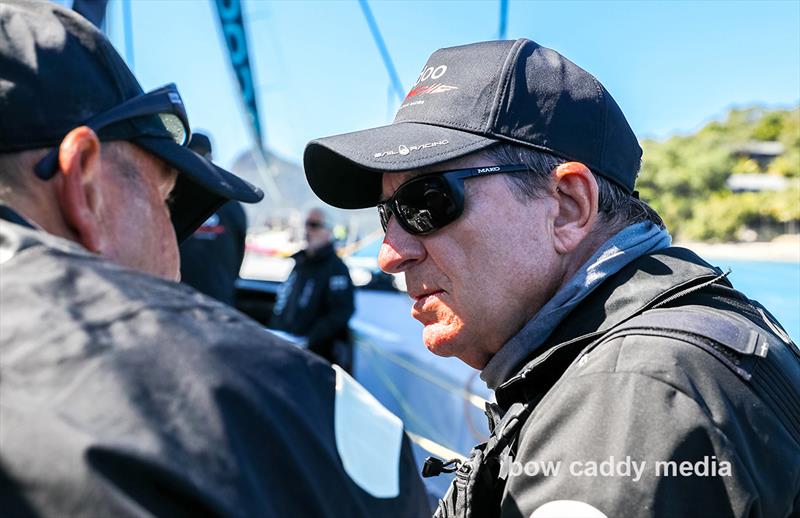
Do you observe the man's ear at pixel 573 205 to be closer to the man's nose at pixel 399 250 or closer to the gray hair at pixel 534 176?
the gray hair at pixel 534 176

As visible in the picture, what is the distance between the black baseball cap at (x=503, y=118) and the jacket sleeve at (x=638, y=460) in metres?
0.49

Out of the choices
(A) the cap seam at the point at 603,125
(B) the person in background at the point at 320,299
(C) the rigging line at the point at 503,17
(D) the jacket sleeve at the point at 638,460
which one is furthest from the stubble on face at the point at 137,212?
(B) the person in background at the point at 320,299

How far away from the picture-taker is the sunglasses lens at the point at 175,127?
1.06 metres

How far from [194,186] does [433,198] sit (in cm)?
42

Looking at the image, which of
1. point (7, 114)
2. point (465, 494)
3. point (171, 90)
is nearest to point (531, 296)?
point (465, 494)

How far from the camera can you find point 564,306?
1131 millimetres

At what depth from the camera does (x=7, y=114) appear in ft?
2.74

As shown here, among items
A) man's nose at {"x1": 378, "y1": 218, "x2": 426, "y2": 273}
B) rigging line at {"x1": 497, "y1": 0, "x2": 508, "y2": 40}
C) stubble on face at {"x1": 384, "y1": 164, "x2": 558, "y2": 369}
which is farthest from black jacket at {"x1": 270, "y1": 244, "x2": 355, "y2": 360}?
stubble on face at {"x1": 384, "y1": 164, "x2": 558, "y2": 369}

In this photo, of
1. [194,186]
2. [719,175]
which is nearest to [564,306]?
[194,186]

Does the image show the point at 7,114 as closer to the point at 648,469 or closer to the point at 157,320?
the point at 157,320

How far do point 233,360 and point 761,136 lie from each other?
3189 millimetres

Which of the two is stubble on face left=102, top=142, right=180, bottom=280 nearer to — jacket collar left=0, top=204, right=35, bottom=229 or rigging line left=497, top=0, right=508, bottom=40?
jacket collar left=0, top=204, right=35, bottom=229

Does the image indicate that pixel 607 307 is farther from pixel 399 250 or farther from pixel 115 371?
pixel 115 371

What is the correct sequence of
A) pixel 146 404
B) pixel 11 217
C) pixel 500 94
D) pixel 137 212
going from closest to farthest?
pixel 146 404, pixel 11 217, pixel 137 212, pixel 500 94
